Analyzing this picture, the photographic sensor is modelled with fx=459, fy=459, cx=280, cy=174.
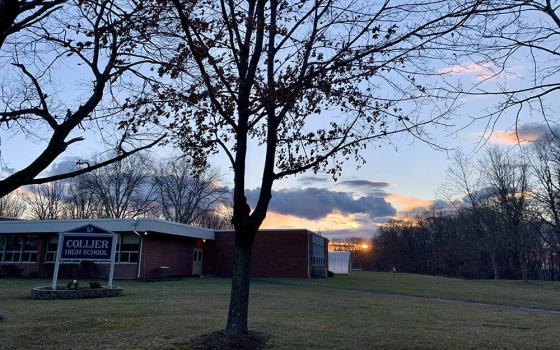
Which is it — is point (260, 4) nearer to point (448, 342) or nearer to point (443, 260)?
point (448, 342)

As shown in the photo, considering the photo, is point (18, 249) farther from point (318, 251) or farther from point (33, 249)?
point (318, 251)

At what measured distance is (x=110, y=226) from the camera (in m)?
30.1

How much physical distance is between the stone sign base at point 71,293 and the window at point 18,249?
59.1ft

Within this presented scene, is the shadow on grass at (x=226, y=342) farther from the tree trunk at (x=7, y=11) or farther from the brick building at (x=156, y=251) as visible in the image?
the brick building at (x=156, y=251)

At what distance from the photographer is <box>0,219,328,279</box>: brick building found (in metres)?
30.5

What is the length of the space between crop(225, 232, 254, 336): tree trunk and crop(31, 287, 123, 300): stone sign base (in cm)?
1131

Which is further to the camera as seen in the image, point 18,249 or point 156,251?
point 18,249

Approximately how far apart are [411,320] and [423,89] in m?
7.14

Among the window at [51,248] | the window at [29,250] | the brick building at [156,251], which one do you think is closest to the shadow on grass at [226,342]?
the brick building at [156,251]

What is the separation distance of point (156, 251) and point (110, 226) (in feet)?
11.8

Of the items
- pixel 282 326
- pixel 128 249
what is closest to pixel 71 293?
pixel 282 326

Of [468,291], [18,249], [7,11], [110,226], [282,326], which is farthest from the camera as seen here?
[18,249]

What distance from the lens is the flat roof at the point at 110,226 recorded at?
2952 centimetres

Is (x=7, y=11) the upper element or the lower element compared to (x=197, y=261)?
upper
